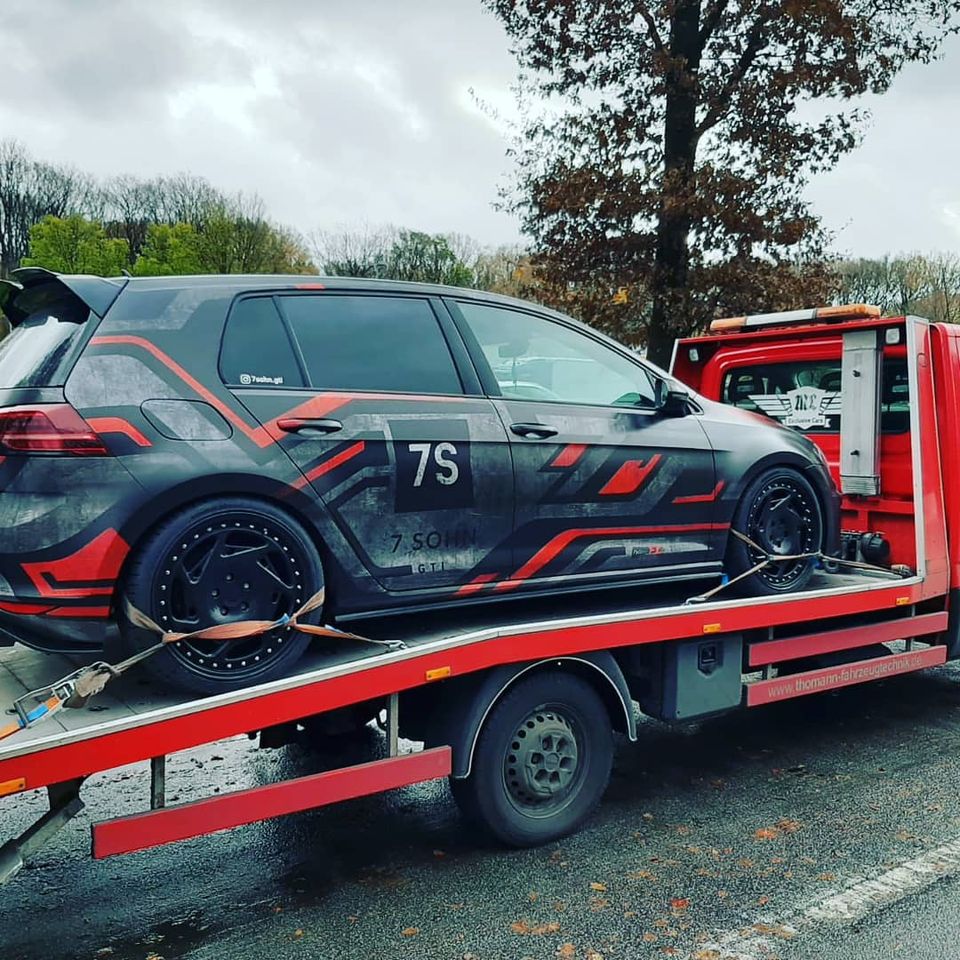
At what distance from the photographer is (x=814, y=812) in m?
4.84

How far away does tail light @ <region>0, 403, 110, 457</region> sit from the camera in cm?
333

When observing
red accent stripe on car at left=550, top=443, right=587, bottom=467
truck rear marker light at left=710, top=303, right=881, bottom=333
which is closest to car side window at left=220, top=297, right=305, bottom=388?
red accent stripe on car at left=550, top=443, right=587, bottom=467

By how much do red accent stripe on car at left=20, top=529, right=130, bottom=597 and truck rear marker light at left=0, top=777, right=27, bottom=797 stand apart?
0.64 meters

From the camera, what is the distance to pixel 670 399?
494 cm

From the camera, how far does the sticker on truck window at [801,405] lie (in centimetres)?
665

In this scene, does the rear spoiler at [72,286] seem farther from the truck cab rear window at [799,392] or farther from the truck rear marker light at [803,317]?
the truck cab rear window at [799,392]

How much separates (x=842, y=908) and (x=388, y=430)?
2.53 metres

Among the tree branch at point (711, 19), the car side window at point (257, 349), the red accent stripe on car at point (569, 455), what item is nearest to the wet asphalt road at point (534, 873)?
the red accent stripe on car at point (569, 455)

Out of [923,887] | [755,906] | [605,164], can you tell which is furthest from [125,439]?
[605,164]

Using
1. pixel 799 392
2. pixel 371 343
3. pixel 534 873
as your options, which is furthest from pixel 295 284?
pixel 799 392

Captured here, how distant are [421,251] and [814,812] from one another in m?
53.4

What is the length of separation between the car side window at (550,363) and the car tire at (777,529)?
32.7 inches

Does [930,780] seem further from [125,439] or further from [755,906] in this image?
[125,439]

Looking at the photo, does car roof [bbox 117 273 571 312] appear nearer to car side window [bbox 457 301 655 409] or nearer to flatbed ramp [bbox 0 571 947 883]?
car side window [bbox 457 301 655 409]
